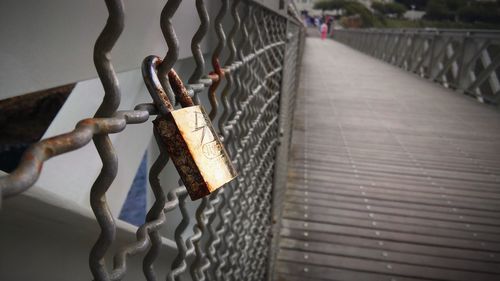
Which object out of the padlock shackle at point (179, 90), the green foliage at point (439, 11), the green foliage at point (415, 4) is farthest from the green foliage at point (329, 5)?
the padlock shackle at point (179, 90)

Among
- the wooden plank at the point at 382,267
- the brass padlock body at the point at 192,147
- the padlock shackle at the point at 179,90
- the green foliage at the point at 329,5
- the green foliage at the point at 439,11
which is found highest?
the green foliage at the point at 329,5

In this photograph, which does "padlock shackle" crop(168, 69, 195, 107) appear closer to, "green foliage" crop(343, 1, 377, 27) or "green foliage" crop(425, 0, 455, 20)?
"green foliage" crop(425, 0, 455, 20)

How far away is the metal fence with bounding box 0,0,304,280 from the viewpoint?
1.50ft

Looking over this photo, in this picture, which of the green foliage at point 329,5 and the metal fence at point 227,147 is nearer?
the metal fence at point 227,147

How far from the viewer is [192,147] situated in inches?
23.6

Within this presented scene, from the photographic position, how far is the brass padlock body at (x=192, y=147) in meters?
0.58

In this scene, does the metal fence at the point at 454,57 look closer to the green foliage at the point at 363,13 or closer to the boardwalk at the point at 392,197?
the boardwalk at the point at 392,197

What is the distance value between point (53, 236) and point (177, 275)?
29 cm

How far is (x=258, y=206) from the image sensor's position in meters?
2.17

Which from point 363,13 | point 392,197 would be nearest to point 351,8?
point 363,13

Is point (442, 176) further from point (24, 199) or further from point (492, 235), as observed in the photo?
point (24, 199)

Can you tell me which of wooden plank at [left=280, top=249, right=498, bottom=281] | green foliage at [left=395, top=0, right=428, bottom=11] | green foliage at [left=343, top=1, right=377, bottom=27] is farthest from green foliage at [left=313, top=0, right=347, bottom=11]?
wooden plank at [left=280, top=249, right=498, bottom=281]

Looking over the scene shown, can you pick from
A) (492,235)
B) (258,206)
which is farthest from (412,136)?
(258,206)

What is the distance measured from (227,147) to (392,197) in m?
2.54
